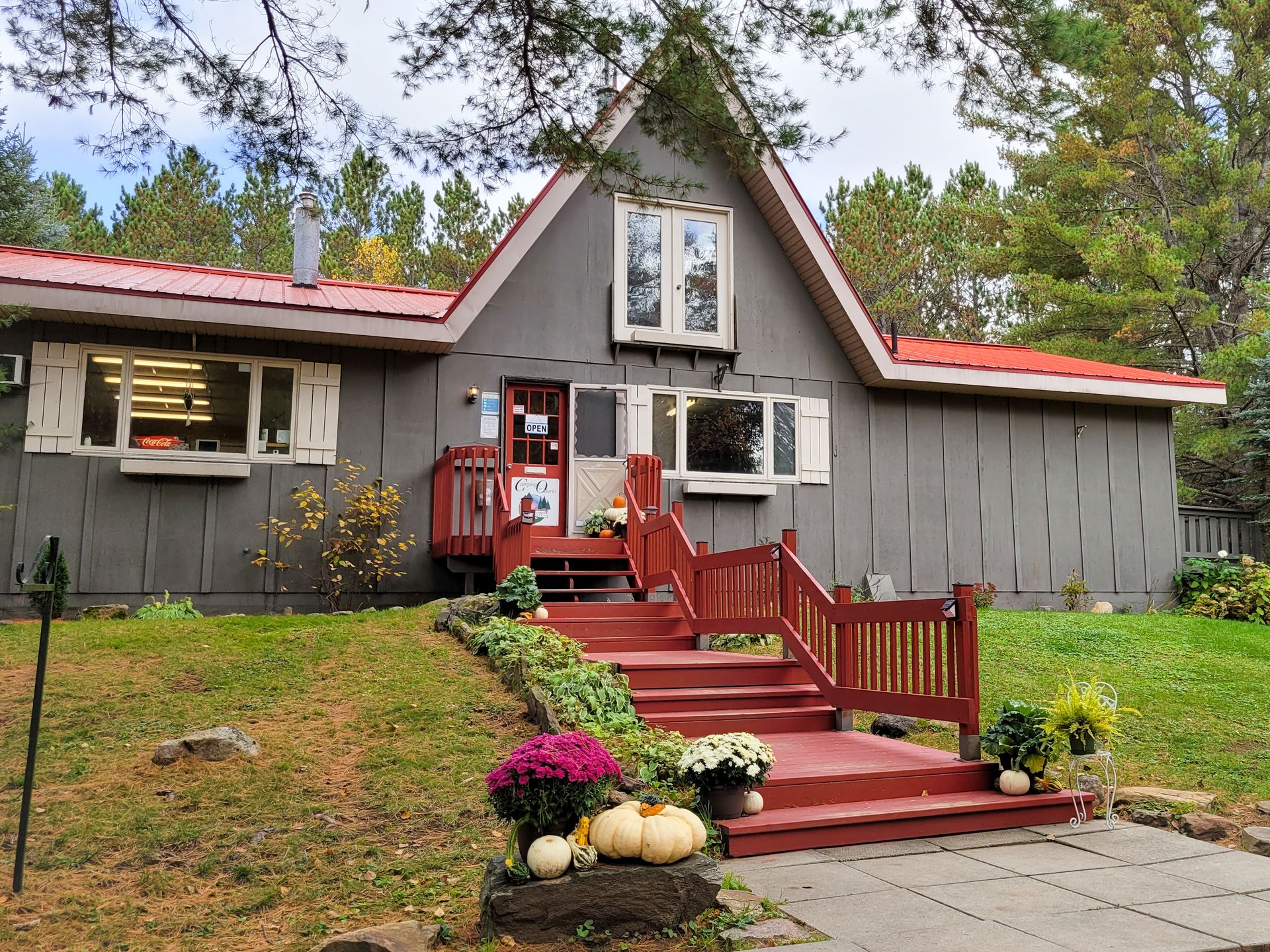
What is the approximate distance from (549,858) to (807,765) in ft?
7.37

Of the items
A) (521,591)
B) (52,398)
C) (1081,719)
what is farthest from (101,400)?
(1081,719)

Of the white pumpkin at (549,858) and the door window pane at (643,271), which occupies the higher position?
the door window pane at (643,271)

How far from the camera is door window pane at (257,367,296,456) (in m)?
10.1

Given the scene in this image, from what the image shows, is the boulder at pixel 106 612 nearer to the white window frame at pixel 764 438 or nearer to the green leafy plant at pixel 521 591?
the green leafy plant at pixel 521 591

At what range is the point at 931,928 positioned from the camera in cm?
348

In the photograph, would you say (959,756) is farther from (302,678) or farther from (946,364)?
(946,364)

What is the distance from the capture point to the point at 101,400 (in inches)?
382

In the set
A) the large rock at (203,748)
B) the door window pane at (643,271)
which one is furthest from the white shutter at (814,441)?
the large rock at (203,748)

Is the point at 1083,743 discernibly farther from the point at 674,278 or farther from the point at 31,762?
the point at 674,278

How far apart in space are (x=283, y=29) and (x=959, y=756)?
5.57 metres

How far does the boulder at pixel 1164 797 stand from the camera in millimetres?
5348

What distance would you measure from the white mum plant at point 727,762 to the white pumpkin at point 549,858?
1.14m

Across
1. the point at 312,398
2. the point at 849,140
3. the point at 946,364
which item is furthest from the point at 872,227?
the point at 849,140

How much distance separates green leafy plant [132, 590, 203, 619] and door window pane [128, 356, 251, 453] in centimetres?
150
